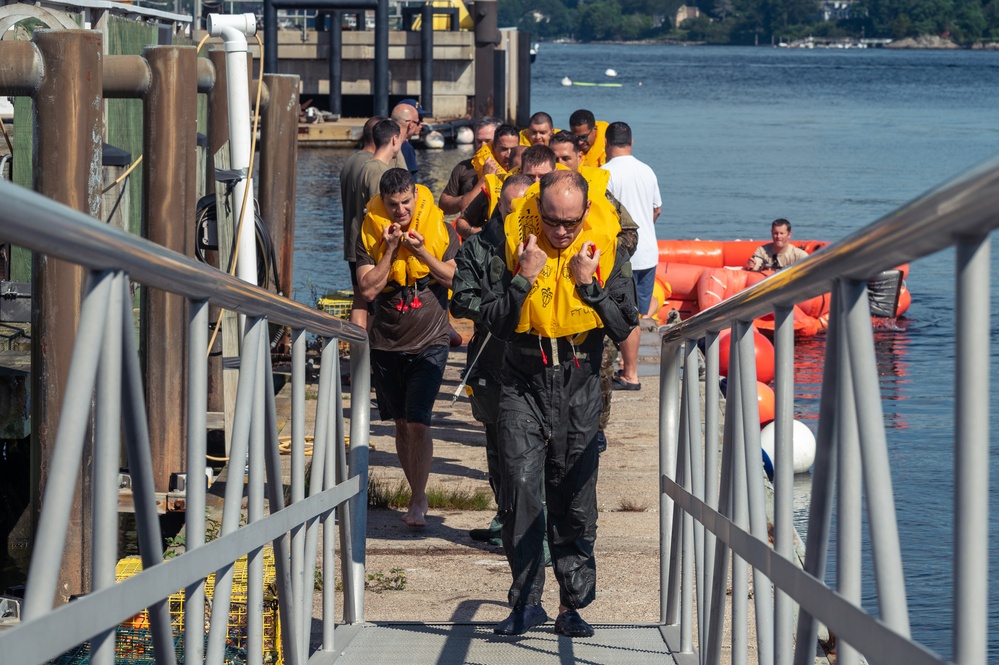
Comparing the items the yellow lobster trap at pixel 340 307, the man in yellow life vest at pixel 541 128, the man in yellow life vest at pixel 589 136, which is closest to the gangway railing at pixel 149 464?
the man in yellow life vest at pixel 541 128

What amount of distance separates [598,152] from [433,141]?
3375cm

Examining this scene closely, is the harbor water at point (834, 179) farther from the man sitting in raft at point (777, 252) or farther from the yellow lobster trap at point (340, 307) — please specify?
the yellow lobster trap at point (340, 307)

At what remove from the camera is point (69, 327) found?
5.54m

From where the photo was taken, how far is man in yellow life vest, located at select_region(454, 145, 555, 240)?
6.00 meters

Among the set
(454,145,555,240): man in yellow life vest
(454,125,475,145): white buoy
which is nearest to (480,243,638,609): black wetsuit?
(454,145,555,240): man in yellow life vest

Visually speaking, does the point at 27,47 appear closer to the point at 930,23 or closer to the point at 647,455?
the point at 647,455

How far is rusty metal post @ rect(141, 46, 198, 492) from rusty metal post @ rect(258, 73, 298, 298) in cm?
256

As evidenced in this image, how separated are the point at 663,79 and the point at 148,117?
365 ft

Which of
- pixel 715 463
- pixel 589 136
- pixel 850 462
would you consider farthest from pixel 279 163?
pixel 850 462

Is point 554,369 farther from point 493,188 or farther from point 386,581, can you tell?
point 493,188

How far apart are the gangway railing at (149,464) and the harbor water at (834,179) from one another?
3.74 ft

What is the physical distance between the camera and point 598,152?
9.67 metres

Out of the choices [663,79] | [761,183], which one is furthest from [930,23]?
[761,183]

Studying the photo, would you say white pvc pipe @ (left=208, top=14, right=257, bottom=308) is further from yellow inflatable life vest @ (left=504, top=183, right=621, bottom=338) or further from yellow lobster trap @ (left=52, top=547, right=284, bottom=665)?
yellow lobster trap @ (left=52, top=547, right=284, bottom=665)
